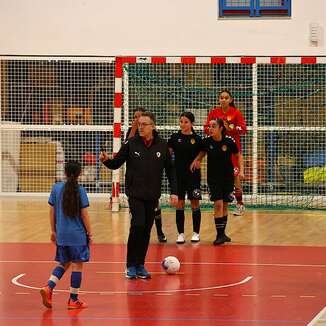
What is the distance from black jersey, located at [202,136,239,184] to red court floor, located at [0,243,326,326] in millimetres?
1052

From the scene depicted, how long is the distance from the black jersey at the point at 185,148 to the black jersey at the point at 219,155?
138 mm

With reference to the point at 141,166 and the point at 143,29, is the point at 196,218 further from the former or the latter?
the point at 143,29

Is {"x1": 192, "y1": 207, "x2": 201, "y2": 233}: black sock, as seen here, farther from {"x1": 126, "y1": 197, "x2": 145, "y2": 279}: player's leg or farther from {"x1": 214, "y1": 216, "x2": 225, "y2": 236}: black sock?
{"x1": 126, "y1": 197, "x2": 145, "y2": 279}: player's leg

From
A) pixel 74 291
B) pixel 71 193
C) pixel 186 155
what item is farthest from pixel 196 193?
pixel 74 291

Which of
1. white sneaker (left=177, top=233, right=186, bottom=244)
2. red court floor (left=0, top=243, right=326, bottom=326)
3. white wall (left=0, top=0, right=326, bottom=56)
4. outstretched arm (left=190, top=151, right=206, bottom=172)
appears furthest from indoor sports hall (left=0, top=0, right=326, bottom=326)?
red court floor (left=0, top=243, right=326, bottom=326)

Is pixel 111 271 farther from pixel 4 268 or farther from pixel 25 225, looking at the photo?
pixel 25 225

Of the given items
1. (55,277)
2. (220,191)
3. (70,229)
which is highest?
(220,191)

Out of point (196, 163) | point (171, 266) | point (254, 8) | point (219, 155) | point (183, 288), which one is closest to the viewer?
point (183, 288)

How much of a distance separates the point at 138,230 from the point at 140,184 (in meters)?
0.54

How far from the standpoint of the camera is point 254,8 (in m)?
21.4

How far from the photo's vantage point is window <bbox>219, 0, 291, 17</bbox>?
2138 cm

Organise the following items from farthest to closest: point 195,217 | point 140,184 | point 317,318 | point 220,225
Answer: point 195,217 → point 220,225 → point 140,184 → point 317,318

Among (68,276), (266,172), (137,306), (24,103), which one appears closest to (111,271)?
(68,276)

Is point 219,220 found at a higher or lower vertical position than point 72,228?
lower
